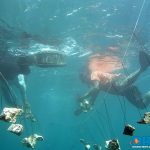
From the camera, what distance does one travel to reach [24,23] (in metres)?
16.4

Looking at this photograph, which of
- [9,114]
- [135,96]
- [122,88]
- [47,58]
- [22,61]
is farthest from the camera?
[22,61]

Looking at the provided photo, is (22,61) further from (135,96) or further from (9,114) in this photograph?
(9,114)

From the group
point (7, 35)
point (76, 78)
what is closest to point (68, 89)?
point (76, 78)

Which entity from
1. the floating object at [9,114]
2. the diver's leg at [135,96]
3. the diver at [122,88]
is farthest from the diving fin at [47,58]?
the floating object at [9,114]

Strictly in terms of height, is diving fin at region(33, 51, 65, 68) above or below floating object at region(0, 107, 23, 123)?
above

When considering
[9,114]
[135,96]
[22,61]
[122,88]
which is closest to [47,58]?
[22,61]

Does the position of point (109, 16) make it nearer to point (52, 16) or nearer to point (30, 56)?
point (52, 16)

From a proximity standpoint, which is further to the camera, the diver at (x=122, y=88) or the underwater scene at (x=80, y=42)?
the diver at (x=122, y=88)

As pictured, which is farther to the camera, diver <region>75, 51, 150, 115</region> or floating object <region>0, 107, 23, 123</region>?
diver <region>75, 51, 150, 115</region>

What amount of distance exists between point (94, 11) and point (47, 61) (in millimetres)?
6995

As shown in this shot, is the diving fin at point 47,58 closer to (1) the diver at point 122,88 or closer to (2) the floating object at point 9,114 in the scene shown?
(1) the diver at point 122,88

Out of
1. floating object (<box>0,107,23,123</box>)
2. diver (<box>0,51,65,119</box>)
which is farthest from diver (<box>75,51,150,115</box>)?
floating object (<box>0,107,23,123</box>)

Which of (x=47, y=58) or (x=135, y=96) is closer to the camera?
(x=135, y=96)

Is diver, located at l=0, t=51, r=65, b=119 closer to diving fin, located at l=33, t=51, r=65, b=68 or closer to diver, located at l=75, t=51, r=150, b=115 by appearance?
diving fin, located at l=33, t=51, r=65, b=68
